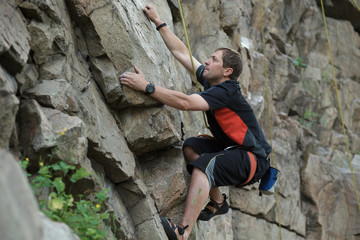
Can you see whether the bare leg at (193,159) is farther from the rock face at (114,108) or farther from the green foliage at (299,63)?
the green foliage at (299,63)

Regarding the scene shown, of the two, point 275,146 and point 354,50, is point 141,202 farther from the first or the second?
point 354,50

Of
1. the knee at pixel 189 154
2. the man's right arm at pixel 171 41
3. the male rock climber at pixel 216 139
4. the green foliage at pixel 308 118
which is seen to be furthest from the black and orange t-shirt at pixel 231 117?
the green foliage at pixel 308 118

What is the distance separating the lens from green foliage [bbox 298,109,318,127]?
12677 mm

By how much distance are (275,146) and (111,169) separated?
5.88m

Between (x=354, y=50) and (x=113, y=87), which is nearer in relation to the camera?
(x=113, y=87)

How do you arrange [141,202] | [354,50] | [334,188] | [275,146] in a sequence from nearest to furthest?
[141,202], [275,146], [334,188], [354,50]

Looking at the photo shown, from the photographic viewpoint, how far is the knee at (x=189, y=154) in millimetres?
5633

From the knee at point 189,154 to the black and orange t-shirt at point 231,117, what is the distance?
1.17ft

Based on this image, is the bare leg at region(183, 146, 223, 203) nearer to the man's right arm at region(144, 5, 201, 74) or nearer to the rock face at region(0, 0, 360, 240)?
the rock face at region(0, 0, 360, 240)

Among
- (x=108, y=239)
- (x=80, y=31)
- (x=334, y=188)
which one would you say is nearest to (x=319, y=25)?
(x=334, y=188)

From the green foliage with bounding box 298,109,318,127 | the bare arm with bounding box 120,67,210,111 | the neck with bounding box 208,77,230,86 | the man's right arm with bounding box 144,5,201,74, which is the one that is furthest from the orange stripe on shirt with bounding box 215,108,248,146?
the green foliage with bounding box 298,109,318,127

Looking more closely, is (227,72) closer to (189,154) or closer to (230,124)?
(230,124)

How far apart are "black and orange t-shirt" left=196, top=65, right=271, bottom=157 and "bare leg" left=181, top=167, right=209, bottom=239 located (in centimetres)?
54

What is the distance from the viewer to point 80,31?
512cm
